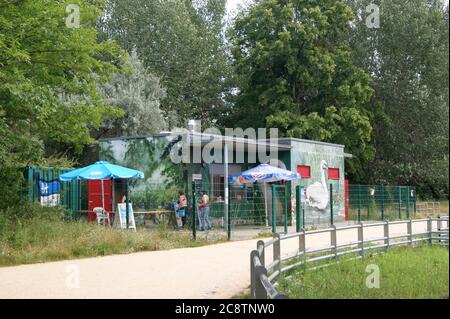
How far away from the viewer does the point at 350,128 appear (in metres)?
40.7

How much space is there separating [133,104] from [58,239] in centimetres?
2314

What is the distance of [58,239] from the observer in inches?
592

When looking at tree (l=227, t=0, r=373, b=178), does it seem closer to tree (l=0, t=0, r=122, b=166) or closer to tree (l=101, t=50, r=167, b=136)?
tree (l=101, t=50, r=167, b=136)

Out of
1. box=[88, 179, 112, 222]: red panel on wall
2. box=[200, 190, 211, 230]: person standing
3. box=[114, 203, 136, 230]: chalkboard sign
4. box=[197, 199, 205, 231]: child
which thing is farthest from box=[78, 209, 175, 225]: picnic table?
box=[88, 179, 112, 222]: red panel on wall

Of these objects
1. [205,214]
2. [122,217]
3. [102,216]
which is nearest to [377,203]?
[205,214]

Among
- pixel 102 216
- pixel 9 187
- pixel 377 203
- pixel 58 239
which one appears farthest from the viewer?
pixel 377 203

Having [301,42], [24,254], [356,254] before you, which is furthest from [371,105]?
[24,254]

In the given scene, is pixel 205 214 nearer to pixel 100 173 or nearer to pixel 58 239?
pixel 100 173

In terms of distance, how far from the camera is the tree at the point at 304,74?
39781mm

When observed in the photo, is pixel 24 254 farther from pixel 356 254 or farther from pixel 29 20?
pixel 356 254

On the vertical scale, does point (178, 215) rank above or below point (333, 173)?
below

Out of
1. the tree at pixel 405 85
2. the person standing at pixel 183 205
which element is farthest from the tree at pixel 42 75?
the tree at pixel 405 85

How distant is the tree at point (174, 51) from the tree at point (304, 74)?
14.5 ft

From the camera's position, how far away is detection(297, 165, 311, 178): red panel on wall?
1115 inches
